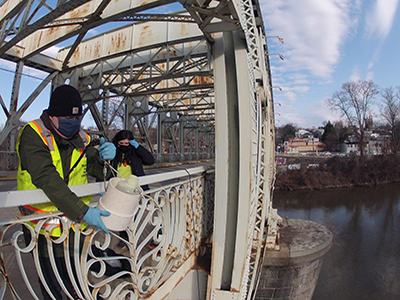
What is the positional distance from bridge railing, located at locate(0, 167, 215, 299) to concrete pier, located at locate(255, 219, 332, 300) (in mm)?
2371

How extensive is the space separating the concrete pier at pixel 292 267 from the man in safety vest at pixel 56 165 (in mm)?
4442

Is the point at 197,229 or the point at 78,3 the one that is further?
the point at 78,3

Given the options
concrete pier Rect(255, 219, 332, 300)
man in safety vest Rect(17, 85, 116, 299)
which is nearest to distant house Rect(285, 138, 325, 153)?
concrete pier Rect(255, 219, 332, 300)

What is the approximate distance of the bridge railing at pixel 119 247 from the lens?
4.40 feet

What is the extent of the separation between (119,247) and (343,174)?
109 ft

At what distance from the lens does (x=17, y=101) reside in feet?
32.8

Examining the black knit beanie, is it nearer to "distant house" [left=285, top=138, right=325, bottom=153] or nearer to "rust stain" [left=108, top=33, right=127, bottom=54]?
"rust stain" [left=108, top=33, right=127, bottom=54]

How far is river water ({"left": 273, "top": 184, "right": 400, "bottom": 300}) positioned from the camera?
10.7 m

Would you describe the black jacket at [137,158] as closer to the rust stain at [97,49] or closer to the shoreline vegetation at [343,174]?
the rust stain at [97,49]

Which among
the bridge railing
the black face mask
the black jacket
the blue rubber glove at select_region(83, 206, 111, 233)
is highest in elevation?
the black face mask

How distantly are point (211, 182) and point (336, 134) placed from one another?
8410cm

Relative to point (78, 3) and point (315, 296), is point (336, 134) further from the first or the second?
point (78, 3)

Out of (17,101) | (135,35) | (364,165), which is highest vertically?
(135,35)

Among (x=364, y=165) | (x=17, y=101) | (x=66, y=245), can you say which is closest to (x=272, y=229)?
(x=66, y=245)
